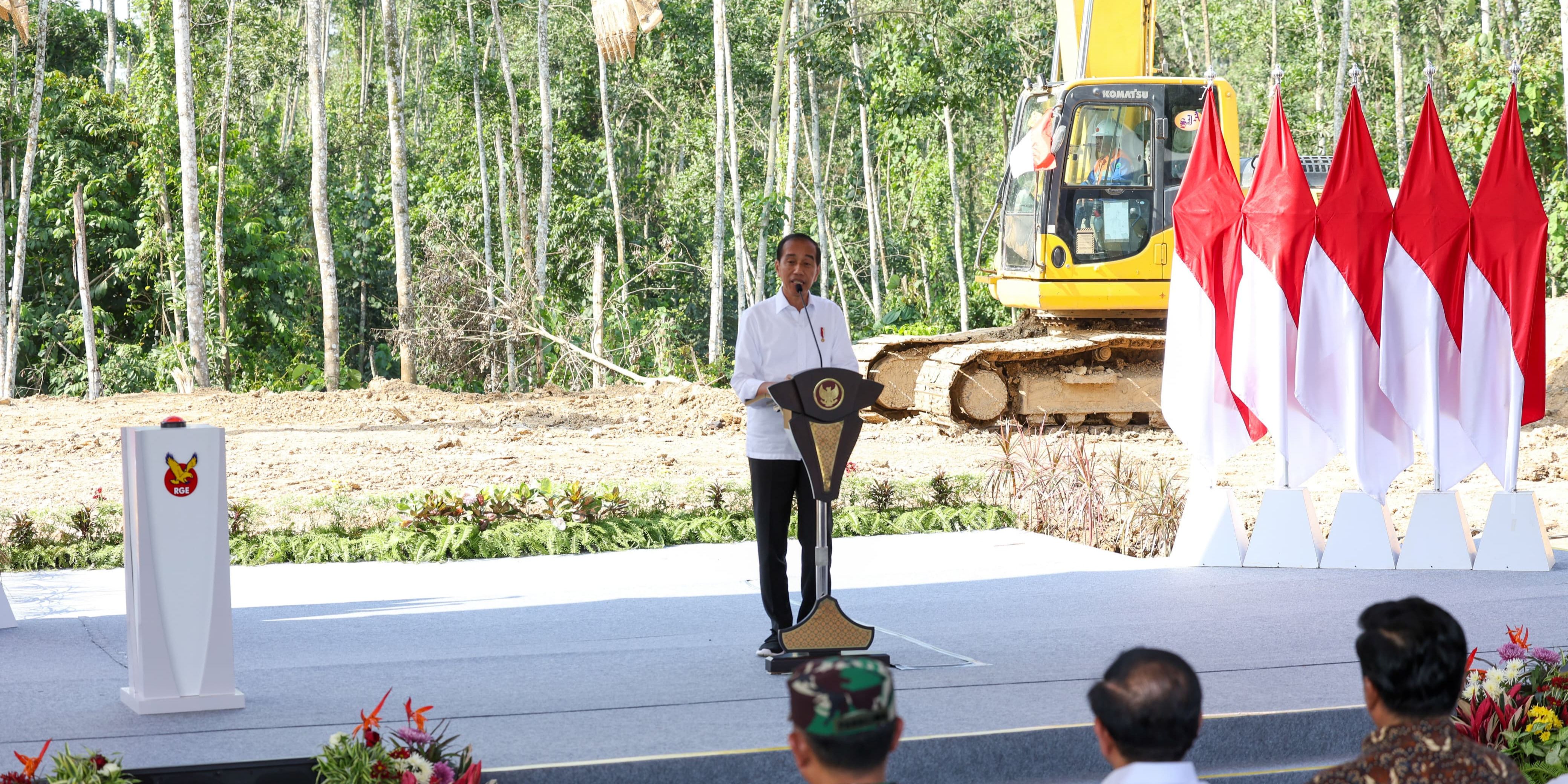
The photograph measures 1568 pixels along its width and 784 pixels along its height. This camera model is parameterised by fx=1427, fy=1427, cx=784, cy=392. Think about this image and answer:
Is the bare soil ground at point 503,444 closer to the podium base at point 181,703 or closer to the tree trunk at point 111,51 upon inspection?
the podium base at point 181,703

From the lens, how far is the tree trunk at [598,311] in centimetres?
2103

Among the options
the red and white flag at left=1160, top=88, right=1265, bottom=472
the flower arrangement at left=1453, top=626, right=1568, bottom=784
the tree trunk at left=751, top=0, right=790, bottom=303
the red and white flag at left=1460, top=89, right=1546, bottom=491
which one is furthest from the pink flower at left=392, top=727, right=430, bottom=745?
the tree trunk at left=751, top=0, right=790, bottom=303

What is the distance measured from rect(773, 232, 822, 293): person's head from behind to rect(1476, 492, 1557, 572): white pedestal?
166 inches

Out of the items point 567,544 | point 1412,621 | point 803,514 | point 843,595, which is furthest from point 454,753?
point 567,544

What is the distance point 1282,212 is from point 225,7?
2852 centimetres

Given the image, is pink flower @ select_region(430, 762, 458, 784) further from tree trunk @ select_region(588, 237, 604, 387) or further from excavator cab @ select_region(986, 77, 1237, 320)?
tree trunk @ select_region(588, 237, 604, 387)

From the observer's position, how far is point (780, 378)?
5145mm

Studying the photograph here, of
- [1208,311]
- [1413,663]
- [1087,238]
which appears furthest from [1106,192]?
[1413,663]

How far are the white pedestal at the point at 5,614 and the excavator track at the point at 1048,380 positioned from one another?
30.5 ft

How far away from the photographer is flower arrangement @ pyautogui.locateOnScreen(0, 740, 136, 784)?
10.9 ft

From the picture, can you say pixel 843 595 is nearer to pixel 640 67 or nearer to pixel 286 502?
pixel 286 502

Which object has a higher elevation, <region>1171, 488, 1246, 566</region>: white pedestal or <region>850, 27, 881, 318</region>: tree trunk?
<region>850, 27, 881, 318</region>: tree trunk

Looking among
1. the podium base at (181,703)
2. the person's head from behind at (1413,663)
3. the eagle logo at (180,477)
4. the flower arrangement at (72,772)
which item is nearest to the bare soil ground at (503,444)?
the podium base at (181,703)

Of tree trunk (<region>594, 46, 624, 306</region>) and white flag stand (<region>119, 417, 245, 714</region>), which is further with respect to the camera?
tree trunk (<region>594, 46, 624, 306</region>)
